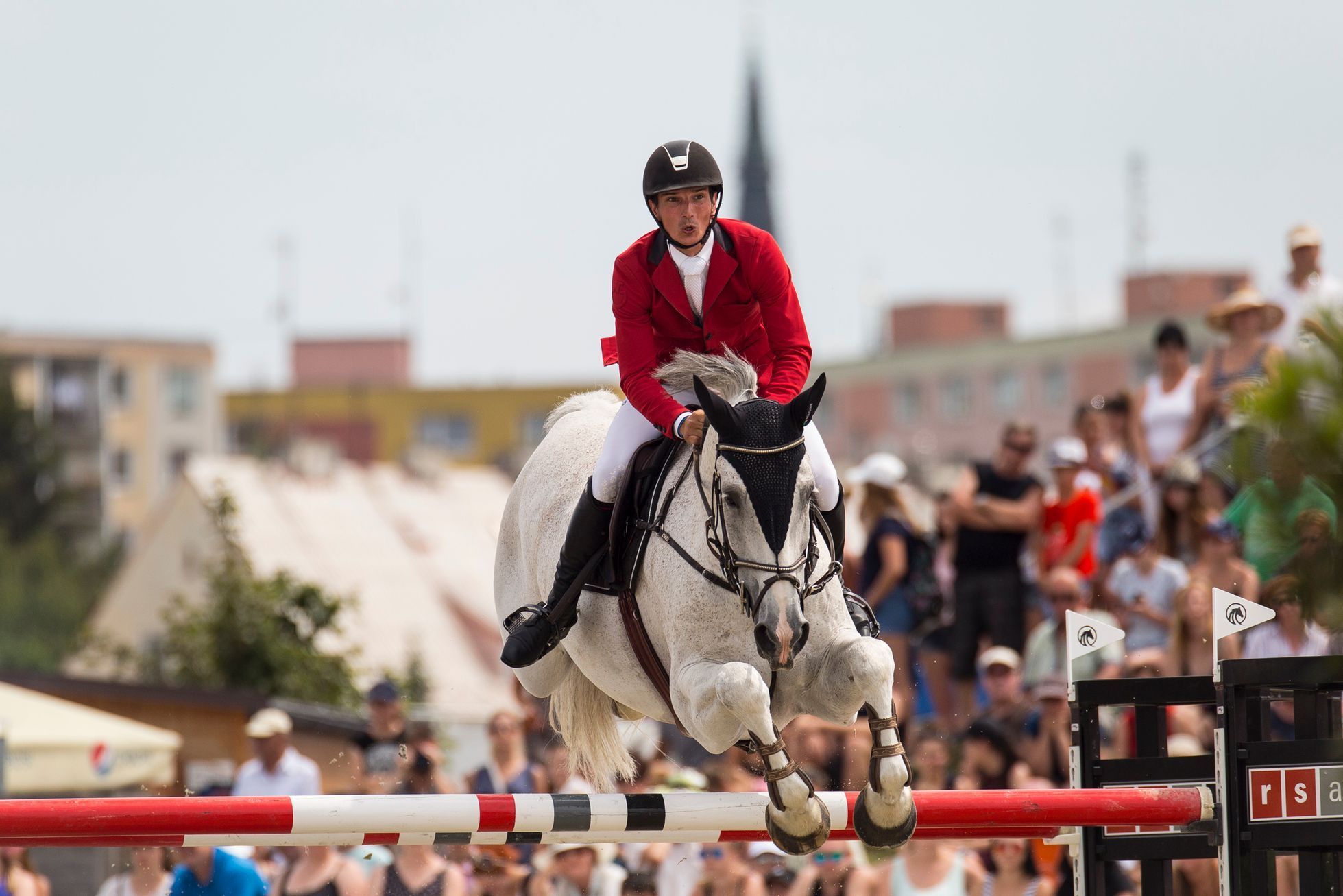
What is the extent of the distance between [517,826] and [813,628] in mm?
934

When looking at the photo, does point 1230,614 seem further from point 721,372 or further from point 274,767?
point 274,767

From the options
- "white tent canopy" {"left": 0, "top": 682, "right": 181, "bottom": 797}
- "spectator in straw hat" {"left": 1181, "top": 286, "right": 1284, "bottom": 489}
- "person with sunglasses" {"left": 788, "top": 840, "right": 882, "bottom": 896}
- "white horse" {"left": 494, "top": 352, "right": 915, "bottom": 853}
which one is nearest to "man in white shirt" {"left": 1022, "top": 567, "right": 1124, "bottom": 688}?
"spectator in straw hat" {"left": 1181, "top": 286, "right": 1284, "bottom": 489}

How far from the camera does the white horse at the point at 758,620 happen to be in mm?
4504

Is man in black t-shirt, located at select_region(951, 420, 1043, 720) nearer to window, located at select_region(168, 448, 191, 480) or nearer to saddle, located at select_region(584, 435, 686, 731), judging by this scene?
saddle, located at select_region(584, 435, 686, 731)

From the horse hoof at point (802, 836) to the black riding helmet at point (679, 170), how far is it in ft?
5.49

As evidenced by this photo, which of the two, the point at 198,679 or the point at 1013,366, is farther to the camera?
the point at 1013,366

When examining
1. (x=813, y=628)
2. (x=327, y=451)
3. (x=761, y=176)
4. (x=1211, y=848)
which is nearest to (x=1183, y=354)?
(x=1211, y=848)

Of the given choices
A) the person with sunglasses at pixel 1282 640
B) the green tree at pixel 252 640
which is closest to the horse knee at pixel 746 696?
the person with sunglasses at pixel 1282 640

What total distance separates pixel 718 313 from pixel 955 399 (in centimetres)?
6521

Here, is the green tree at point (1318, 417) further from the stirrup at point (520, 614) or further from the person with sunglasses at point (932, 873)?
the person with sunglasses at point (932, 873)

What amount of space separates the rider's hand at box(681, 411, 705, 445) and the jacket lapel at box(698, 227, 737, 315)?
0.45m

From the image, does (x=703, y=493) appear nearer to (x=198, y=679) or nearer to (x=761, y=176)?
(x=198, y=679)

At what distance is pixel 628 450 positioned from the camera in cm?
539

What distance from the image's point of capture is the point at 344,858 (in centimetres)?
749
